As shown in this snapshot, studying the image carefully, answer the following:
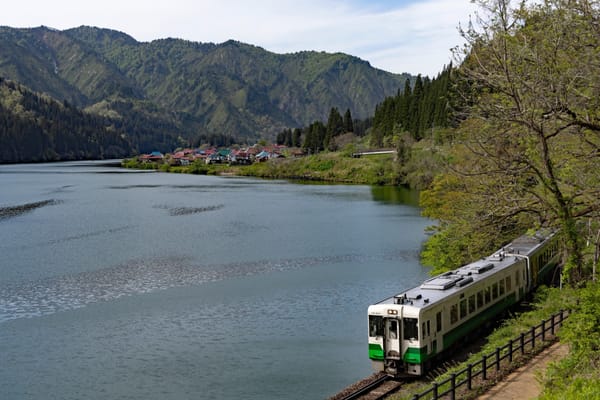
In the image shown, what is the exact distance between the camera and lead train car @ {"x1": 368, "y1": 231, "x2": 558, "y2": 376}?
22.2 m

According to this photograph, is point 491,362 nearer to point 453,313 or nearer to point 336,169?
point 453,313

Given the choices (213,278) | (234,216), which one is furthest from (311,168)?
(213,278)

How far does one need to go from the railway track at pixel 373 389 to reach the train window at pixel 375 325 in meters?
1.74

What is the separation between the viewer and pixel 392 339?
22531 millimetres

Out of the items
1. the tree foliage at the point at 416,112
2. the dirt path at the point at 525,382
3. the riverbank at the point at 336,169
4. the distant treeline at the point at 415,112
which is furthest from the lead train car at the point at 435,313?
the riverbank at the point at 336,169

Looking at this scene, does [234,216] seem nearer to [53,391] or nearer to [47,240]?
[47,240]

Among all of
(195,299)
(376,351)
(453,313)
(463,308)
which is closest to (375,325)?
(376,351)

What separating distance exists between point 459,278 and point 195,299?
2001 centimetres

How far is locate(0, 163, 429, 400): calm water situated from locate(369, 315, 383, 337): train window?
3.78 meters

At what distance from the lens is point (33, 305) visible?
129 ft

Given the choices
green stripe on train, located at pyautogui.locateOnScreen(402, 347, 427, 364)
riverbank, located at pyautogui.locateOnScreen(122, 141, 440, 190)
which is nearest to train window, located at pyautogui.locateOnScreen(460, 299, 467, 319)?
green stripe on train, located at pyautogui.locateOnScreen(402, 347, 427, 364)

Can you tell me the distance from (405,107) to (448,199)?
386 feet

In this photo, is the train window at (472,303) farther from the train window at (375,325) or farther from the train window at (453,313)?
the train window at (375,325)

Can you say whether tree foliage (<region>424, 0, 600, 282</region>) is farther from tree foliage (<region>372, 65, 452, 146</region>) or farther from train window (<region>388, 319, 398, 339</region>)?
tree foliage (<region>372, 65, 452, 146</region>)
